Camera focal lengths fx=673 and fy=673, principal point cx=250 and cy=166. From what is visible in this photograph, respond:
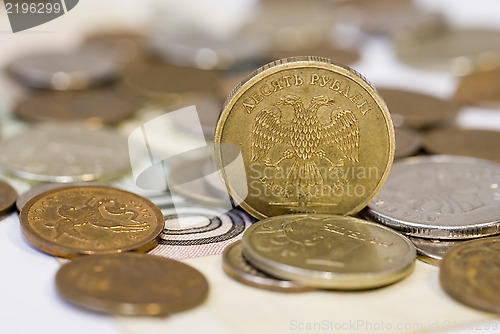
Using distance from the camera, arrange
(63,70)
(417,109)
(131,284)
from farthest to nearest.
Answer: (63,70) < (417,109) < (131,284)

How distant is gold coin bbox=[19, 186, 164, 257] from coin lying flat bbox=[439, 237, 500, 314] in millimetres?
600

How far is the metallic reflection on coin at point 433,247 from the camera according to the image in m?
1.39

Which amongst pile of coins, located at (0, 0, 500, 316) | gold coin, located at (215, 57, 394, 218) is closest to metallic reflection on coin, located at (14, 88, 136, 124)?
pile of coins, located at (0, 0, 500, 316)

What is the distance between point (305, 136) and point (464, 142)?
74 centimetres

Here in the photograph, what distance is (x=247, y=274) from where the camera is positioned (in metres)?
1.29

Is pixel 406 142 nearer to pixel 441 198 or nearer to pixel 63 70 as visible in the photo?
pixel 441 198

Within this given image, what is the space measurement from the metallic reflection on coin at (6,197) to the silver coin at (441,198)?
2.74ft

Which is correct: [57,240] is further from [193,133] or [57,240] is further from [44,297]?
[193,133]

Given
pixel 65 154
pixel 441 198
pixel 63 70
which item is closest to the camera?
pixel 441 198

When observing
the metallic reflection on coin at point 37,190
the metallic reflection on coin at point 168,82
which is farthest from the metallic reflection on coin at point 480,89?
the metallic reflection on coin at point 37,190

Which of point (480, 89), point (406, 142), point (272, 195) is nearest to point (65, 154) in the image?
point (272, 195)

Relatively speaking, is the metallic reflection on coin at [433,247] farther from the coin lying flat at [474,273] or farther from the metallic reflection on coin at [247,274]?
the metallic reflection on coin at [247,274]

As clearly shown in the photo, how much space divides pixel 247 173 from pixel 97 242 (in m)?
0.35

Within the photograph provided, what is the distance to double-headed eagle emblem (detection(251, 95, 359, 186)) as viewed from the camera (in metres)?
1.45
